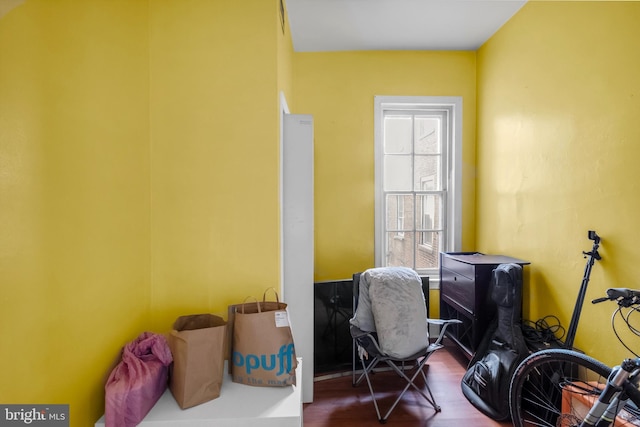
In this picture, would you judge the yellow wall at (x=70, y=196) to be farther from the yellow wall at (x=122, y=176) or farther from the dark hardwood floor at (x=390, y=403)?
the dark hardwood floor at (x=390, y=403)

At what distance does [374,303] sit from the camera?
7.45 ft

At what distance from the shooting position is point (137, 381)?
1271 mm

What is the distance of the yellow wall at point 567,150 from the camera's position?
1802 mm

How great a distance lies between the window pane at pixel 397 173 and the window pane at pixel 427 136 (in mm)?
198

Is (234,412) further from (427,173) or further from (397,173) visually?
(427,173)

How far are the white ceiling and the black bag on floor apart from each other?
216cm

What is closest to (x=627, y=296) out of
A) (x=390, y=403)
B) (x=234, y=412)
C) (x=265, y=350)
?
(x=390, y=403)

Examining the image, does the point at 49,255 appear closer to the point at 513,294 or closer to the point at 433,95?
the point at 513,294

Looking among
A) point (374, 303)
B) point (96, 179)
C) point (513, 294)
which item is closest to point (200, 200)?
point (96, 179)

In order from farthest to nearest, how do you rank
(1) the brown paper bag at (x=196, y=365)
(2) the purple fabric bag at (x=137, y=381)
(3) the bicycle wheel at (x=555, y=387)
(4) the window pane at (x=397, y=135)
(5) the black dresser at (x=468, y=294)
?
(4) the window pane at (x=397, y=135), (5) the black dresser at (x=468, y=294), (3) the bicycle wheel at (x=555, y=387), (1) the brown paper bag at (x=196, y=365), (2) the purple fabric bag at (x=137, y=381)

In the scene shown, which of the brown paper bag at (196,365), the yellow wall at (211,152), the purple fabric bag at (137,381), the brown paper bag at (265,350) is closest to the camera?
the purple fabric bag at (137,381)

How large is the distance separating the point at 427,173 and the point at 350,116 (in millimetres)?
1071

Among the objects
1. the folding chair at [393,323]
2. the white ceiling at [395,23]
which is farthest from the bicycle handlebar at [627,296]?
the white ceiling at [395,23]

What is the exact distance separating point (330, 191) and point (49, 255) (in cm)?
249
